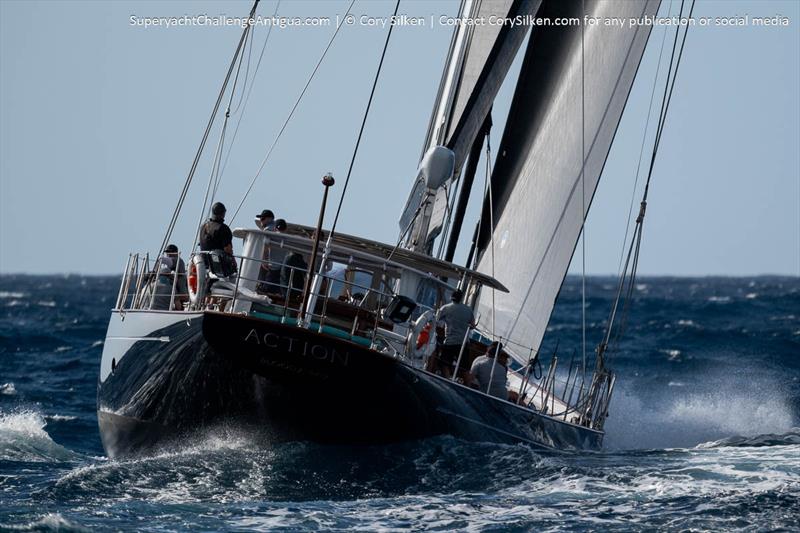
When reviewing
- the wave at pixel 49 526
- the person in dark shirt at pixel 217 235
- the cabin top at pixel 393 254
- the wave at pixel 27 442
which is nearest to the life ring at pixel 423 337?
the cabin top at pixel 393 254

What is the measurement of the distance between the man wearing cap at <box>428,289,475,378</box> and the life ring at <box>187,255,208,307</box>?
2.76 meters

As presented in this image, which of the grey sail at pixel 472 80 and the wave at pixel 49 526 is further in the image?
the grey sail at pixel 472 80

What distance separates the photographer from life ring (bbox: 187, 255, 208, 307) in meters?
13.5

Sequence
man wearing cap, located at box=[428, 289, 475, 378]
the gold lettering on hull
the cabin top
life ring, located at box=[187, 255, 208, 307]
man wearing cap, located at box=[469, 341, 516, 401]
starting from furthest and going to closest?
the cabin top
man wearing cap, located at box=[428, 289, 475, 378]
man wearing cap, located at box=[469, 341, 516, 401]
life ring, located at box=[187, 255, 208, 307]
the gold lettering on hull

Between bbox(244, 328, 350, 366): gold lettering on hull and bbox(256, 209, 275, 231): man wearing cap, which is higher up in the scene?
bbox(256, 209, 275, 231): man wearing cap

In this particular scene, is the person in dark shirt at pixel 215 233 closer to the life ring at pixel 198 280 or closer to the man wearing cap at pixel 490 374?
the life ring at pixel 198 280

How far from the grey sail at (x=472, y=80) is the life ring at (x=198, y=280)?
3.68m

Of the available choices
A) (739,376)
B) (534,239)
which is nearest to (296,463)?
(534,239)

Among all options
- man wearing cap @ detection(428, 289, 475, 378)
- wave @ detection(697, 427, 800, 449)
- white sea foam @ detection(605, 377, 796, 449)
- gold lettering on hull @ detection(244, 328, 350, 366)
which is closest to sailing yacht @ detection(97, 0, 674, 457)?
gold lettering on hull @ detection(244, 328, 350, 366)

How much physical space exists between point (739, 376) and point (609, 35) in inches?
497

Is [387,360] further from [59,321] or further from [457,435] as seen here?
[59,321]

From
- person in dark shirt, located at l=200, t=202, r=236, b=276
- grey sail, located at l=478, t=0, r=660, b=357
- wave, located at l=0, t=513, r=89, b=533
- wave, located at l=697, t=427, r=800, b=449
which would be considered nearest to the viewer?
wave, located at l=0, t=513, r=89, b=533

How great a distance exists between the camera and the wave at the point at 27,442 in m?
15.7

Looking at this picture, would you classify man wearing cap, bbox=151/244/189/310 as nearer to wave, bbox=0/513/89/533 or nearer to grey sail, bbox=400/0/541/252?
grey sail, bbox=400/0/541/252
